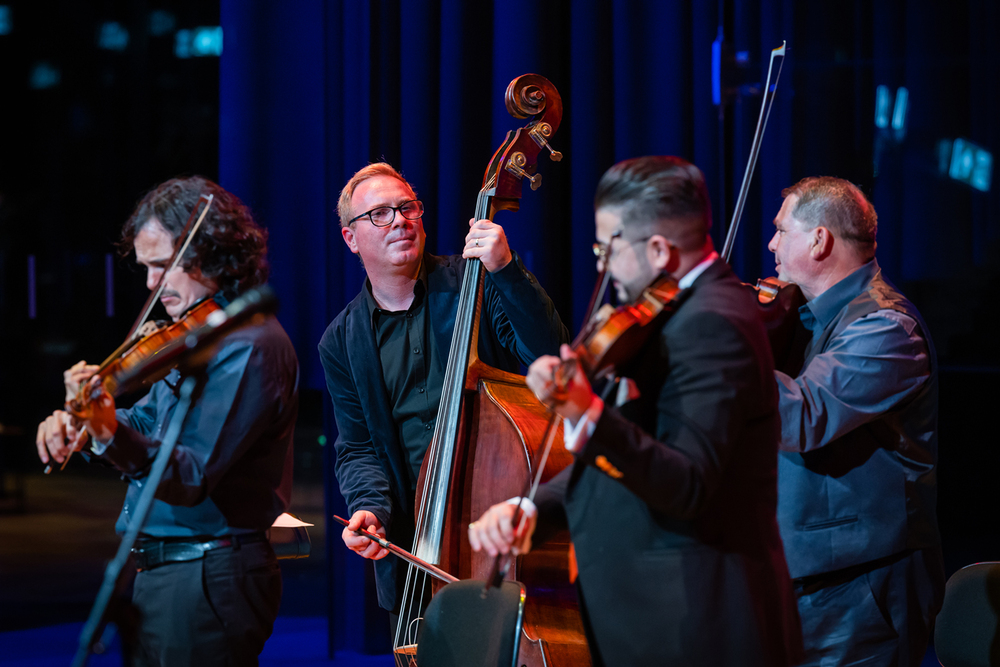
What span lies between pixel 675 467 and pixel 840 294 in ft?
3.79

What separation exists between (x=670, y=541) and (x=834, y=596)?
101 cm

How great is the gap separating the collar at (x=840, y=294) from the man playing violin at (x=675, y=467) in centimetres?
90

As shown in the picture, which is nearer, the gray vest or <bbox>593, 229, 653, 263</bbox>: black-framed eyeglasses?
<bbox>593, 229, 653, 263</bbox>: black-framed eyeglasses

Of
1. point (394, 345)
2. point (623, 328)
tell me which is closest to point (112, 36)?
point (394, 345)

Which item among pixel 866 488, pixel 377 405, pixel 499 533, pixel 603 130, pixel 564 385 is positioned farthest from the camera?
pixel 603 130

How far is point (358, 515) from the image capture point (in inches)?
85.4

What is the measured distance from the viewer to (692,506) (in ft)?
4.00

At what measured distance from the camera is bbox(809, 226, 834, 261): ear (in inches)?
85.5

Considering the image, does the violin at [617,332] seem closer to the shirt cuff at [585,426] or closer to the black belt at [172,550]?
the shirt cuff at [585,426]

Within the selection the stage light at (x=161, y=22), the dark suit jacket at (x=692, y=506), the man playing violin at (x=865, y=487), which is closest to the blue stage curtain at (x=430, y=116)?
the stage light at (x=161, y=22)

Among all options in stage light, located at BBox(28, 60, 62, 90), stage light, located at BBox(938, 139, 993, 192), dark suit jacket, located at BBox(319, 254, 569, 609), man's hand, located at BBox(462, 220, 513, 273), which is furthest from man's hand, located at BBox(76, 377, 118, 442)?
stage light, located at BBox(28, 60, 62, 90)

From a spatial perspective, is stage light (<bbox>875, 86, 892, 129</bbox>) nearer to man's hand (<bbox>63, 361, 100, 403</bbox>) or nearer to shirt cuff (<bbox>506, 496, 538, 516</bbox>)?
shirt cuff (<bbox>506, 496, 538, 516</bbox>)

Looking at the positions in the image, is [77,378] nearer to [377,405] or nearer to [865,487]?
[377,405]

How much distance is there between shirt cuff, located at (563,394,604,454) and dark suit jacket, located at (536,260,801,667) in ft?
0.04
